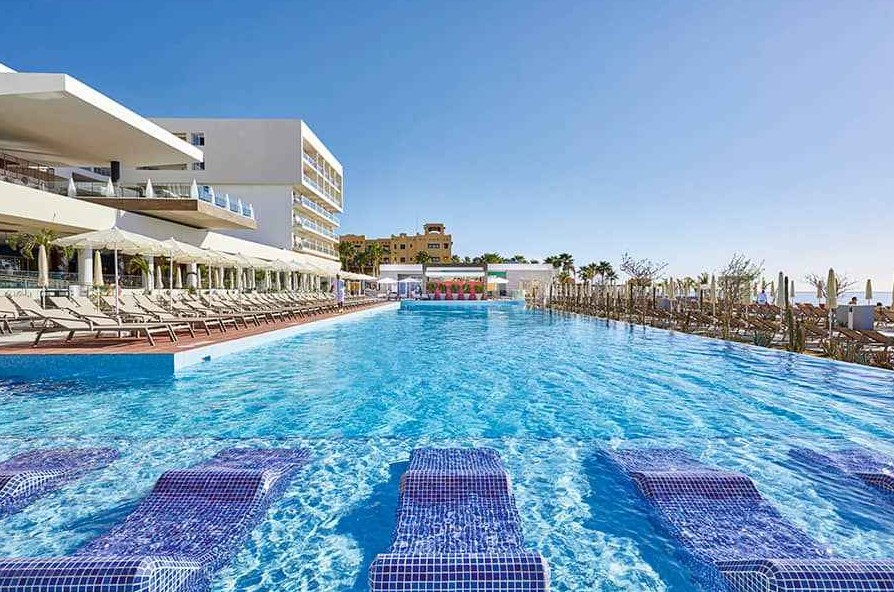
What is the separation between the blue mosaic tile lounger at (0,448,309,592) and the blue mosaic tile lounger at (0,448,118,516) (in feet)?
3.04

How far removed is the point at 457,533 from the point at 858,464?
3870mm

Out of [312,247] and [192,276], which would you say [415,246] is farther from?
[192,276]

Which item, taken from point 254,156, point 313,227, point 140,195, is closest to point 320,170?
point 313,227

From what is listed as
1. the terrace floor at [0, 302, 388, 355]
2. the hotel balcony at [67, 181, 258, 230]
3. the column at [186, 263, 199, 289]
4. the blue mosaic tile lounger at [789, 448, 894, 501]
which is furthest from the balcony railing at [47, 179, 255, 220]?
the blue mosaic tile lounger at [789, 448, 894, 501]

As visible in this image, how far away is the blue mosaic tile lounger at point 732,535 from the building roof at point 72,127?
19016 millimetres

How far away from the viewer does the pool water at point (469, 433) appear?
3.25 meters

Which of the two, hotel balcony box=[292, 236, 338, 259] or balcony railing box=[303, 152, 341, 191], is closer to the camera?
hotel balcony box=[292, 236, 338, 259]

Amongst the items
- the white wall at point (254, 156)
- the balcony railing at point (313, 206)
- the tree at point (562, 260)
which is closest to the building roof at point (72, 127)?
the white wall at point (254, 156)

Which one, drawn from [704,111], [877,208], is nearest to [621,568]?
[704,111]

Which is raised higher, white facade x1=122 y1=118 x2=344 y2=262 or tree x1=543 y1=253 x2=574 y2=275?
white facade x1=122 y1=118 x2=344 y2=262

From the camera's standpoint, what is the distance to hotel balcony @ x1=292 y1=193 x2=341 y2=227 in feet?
121

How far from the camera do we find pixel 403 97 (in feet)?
79.0

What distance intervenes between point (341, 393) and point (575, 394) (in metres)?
3.52

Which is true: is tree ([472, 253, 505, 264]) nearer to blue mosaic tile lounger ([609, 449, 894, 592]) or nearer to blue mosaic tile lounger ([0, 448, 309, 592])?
blue mosaic tile lounger ([609, 449, 894, 592])
